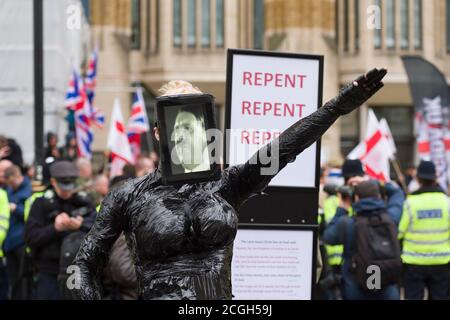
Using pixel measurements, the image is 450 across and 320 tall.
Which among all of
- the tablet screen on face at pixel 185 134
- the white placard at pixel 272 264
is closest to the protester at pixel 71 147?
the white placard at pixel 272 264

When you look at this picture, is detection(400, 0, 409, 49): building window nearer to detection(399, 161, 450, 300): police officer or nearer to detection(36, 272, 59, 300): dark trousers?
detection(399, 161, 450, 300): police officer

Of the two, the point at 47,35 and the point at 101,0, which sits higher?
the point at 101,0

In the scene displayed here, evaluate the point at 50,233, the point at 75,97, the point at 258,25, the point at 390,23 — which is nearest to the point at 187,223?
the point at 50,233

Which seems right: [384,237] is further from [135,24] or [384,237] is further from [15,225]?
[135,24]

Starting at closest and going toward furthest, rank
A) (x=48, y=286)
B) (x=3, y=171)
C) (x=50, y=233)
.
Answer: (x=50, y=233) < (x=48, y=286) < (x=3, y=171)

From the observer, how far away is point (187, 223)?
354 centimetres

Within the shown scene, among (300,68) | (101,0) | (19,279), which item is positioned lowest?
(19,279)

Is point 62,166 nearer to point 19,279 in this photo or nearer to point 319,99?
point 19,279

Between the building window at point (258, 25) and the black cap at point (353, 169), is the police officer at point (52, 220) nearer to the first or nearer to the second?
the black cap at point (353, 169)

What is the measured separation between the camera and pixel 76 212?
8.66 m

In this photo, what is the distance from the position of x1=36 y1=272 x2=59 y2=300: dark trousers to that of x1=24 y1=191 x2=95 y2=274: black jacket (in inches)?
2.3

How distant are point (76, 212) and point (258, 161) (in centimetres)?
527

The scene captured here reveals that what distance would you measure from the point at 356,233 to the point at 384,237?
279 millimetres
